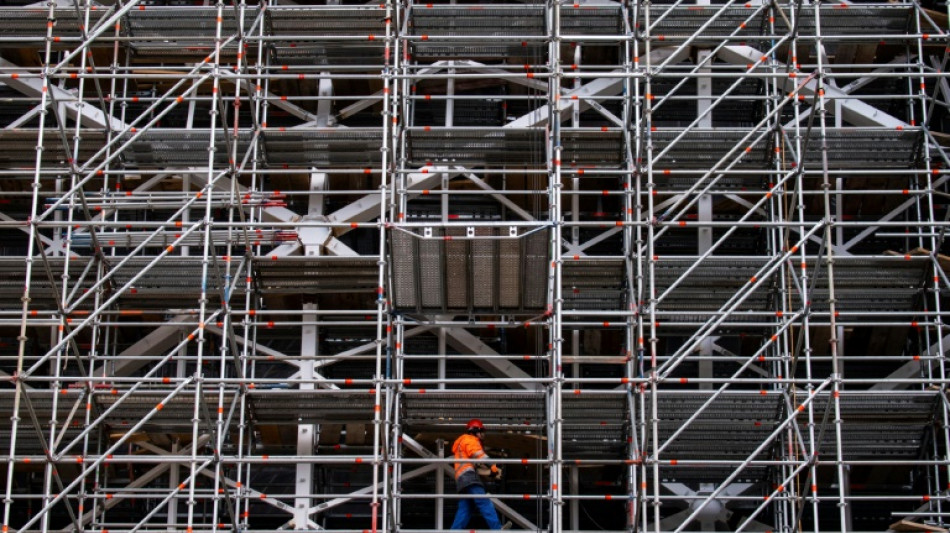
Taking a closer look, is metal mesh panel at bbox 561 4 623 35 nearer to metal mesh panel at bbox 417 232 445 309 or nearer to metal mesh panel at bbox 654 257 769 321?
Answer: metal mesh panel at bbox 654 257 769 321

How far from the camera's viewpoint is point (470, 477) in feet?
65.0

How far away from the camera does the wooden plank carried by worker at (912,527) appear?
63.4ft

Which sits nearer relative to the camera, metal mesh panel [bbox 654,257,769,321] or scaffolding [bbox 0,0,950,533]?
scaffolding [bbox 0,0,950,533]

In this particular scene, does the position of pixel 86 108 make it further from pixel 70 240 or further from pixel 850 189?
pixel 850 189

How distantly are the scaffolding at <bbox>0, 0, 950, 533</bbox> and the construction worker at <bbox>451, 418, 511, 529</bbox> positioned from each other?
0.36 meters

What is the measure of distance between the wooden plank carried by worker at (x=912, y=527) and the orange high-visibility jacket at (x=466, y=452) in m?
4.73

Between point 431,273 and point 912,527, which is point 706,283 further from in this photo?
point 912,527

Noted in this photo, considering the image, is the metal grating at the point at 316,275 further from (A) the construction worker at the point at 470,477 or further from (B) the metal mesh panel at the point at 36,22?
(B) the metal mesh panel at the point at 36,22

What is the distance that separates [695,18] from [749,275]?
354 centimetres

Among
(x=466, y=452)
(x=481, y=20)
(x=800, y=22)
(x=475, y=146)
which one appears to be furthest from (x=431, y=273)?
(x=800, y=22)

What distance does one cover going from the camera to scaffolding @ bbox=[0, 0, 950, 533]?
2016 centimetres

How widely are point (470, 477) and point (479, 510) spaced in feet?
1.53

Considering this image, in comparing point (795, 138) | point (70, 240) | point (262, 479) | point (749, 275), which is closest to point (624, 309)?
point (749, 275)

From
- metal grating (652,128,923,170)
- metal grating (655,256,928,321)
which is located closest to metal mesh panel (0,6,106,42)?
metal grating (652,128,923,170)
